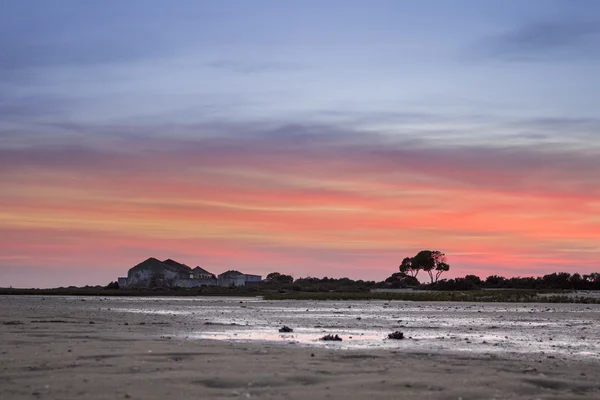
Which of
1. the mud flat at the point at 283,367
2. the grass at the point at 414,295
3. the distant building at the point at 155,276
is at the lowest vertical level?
the mud flat at the point at 283,367

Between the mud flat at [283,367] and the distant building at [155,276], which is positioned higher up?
the distant building at [155,276]

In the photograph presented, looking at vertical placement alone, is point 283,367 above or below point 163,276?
below

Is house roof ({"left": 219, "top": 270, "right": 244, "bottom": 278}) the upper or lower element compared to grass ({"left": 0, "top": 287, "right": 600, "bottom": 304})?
upper

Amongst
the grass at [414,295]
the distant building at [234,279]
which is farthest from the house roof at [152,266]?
the grass at [414,295]

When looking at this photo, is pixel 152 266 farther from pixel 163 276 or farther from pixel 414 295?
pixel 414 295

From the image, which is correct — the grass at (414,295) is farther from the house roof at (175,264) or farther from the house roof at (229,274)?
the house roof at (229,274)

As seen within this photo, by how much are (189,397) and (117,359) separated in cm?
434

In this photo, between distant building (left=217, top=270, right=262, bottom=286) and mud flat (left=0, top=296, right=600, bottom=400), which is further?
distant building (left=217, top=270, right=262, bottom=286)

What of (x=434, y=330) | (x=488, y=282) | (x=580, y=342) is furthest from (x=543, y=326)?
(x=488, y=282)

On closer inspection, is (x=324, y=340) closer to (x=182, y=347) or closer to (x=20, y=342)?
(x=182, y=347)

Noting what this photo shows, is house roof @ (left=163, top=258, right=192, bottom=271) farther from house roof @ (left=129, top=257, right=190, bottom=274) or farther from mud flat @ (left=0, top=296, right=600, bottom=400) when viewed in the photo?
mud flat @ (left=0, top=296, right=600, bottom=400)

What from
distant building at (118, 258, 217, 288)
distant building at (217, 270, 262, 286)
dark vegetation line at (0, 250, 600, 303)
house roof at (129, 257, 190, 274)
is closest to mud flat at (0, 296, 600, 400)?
dark vegetation line at (0, 250, 600, 303)

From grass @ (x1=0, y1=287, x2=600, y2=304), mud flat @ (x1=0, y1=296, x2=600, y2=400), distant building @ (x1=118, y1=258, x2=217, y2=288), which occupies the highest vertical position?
distant building @ (x1=118, y1=258, x2=217, y2=288)

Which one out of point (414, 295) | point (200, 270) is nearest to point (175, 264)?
point (200, 270)
